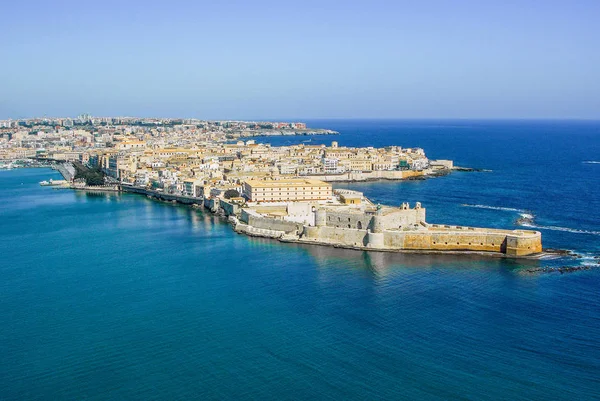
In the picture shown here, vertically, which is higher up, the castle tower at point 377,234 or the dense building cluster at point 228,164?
the dense building cluster at point 228,164

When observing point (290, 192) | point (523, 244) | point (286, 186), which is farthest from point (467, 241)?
point (286, 186)

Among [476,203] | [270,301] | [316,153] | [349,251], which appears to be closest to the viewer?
[270,301]

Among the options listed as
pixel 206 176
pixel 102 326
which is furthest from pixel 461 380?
pixel 206 176

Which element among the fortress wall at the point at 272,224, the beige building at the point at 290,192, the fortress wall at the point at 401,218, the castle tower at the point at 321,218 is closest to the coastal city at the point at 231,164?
the beige building at the point at 290,192

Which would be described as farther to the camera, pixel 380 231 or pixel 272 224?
pixel 272 224

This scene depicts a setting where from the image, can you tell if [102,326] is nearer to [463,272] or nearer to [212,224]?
[463,272]

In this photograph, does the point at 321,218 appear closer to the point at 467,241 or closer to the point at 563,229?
the point at 467,241

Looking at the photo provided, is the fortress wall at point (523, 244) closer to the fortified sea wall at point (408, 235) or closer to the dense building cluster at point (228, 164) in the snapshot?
the fortified sea wall at point (408, 235)
